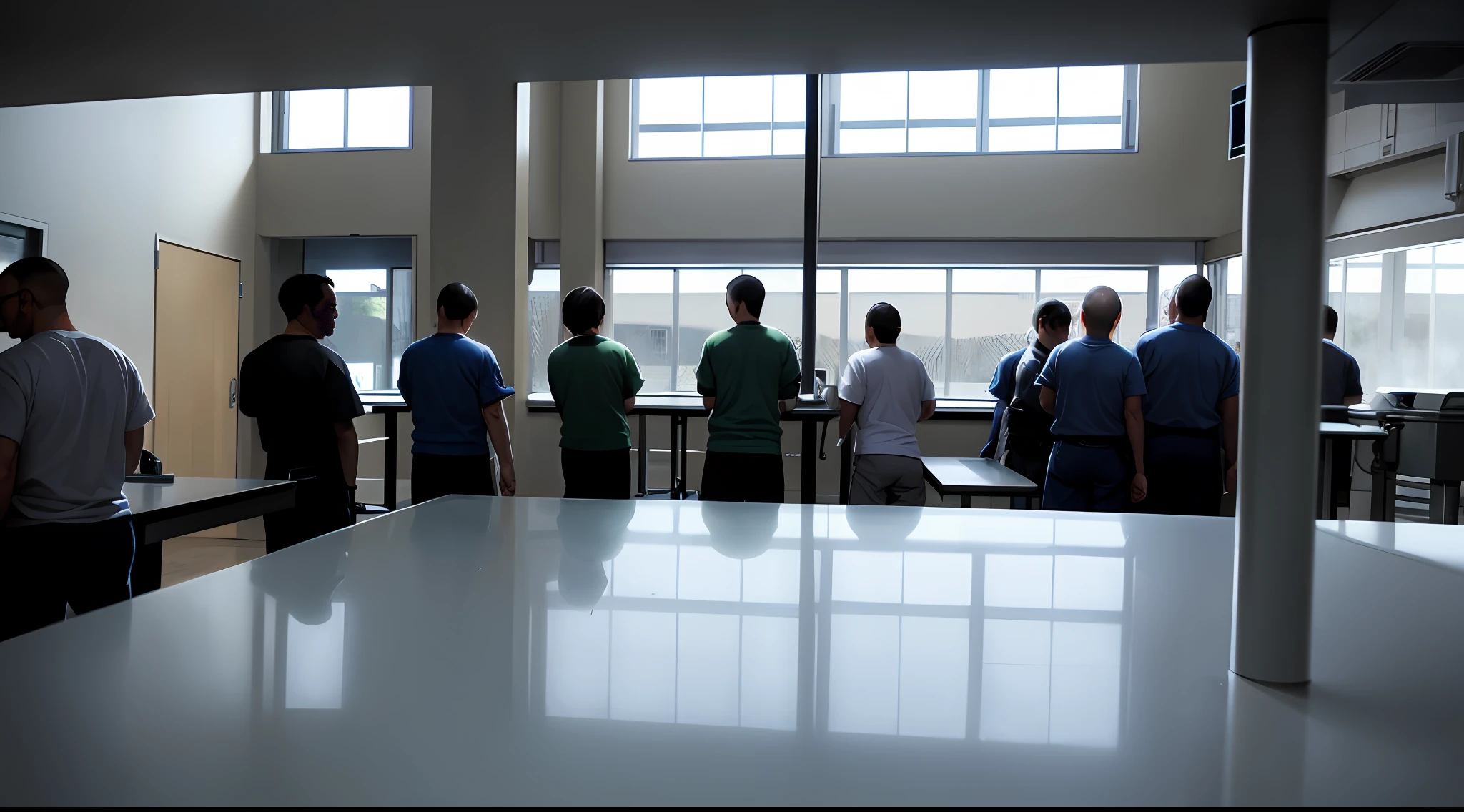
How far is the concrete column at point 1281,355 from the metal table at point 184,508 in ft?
7.68

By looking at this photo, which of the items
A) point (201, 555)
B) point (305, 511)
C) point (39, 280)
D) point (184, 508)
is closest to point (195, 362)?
point (201, 555)

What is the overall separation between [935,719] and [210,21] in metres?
0.75

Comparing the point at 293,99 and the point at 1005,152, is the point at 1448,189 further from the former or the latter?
the point at 293,99

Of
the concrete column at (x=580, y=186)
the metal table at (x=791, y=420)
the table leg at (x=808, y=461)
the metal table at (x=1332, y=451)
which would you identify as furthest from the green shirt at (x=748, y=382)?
the concrete column at (x=580, y=186)

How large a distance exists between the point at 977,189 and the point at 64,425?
25.2 ft

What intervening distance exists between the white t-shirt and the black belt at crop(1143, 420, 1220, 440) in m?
0.80

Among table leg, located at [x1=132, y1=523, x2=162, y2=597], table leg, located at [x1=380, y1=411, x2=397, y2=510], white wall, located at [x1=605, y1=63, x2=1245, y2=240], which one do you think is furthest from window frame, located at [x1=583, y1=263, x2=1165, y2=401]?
table leg, located at [x1=132, y1=523, x2=162, y2=597]

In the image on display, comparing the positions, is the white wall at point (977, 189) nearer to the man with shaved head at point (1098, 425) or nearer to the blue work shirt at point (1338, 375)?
the man with shaved head at point (1098, 425)

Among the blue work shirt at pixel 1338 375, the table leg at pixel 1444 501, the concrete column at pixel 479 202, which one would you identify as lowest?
the table leg at pixel 1444 501

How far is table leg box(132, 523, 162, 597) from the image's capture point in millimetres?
2191

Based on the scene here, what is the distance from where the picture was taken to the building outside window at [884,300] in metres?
8.62

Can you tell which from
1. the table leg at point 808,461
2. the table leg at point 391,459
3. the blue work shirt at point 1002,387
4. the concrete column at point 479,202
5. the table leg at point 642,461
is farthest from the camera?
the table leg at point 642,461

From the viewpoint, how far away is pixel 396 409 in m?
4.46

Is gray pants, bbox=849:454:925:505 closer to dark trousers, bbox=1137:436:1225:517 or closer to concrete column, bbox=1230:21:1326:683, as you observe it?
dark trousers, bbox=1137:436:1225:517
